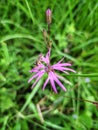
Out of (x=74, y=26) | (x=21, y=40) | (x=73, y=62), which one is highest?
(x=74, y=26)

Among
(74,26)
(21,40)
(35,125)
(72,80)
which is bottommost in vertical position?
(35,125)

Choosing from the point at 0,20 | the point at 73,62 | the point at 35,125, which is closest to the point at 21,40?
the point at 0,20

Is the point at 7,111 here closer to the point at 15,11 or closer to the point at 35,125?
the point at 35,125

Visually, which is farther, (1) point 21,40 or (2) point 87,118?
(1) point 21,40

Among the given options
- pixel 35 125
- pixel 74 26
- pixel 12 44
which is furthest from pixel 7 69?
pixel 74 26

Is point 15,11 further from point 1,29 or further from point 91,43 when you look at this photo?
point 91,43

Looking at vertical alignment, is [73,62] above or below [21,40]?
below

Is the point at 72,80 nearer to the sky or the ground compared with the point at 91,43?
nearer to the ground
